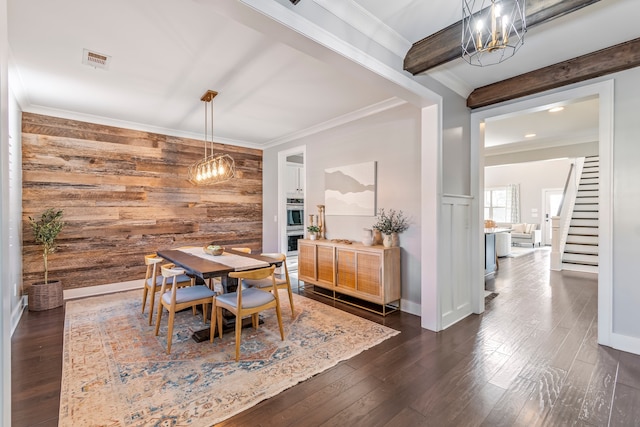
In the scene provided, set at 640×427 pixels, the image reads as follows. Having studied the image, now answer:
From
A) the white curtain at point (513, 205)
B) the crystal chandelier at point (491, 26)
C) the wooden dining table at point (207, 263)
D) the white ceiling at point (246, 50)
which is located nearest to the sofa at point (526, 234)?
the white curtain at point (513, 205)

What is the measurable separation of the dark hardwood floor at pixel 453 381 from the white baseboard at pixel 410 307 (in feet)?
0.71

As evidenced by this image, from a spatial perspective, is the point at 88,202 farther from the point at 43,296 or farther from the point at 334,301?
the point at 334,301

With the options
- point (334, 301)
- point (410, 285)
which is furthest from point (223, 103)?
point (410, 285)

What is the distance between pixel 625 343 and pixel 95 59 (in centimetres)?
535

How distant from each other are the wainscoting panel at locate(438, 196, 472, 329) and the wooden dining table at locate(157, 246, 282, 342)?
178cm

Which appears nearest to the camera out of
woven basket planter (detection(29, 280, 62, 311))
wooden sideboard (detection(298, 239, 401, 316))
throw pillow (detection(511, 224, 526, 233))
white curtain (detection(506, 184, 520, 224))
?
wooden sideboard (detection(298, 239, 401, 316))

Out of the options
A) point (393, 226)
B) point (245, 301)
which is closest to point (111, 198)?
point (245, 301)

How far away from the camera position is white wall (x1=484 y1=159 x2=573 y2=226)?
1067cm

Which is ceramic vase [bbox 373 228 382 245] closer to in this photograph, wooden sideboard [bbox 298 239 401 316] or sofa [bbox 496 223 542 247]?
wooden sideboard [bbox 298 239 401 316]

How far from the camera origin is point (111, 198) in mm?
4586

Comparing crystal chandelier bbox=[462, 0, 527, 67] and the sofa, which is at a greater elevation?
crystal chandelier bbox=[462, 0, 527, 67]

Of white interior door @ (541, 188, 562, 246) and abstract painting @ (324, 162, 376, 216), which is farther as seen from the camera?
white interior door @ (541, 188, 562, 246)

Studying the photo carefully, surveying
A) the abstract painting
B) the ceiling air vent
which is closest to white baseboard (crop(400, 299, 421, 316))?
the abstract painting

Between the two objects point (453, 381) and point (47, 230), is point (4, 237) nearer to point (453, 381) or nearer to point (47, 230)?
point (453, 381)
